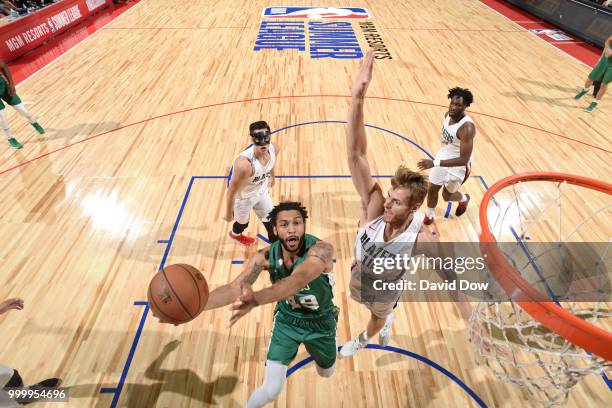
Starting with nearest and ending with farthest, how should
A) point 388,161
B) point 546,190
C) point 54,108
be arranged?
point 546,190 → point 388,161 → point 54,108

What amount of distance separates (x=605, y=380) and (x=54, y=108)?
984cm

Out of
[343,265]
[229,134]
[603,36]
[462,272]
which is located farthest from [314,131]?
[603,36]

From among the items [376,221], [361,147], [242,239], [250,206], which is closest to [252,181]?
A: [250,206]

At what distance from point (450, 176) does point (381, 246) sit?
7.38 feet

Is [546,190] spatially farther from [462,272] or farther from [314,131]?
[314,131]

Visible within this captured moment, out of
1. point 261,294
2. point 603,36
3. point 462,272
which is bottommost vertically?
point 462,272

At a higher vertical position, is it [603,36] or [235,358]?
[603,36]

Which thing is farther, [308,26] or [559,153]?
[308,26]

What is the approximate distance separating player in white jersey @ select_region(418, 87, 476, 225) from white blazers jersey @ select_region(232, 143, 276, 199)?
64.9 inches

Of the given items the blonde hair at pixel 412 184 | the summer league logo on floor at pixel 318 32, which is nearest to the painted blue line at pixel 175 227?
the blonde hair at pixel 412 184

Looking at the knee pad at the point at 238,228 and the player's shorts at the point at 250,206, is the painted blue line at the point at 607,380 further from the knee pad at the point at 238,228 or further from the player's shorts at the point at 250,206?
the knee pad at the point at 238,228

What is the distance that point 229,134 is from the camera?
21.9ft

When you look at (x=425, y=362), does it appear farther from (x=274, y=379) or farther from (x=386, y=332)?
(x=274, y=379)

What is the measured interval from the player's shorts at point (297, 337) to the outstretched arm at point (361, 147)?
0.92 meters
